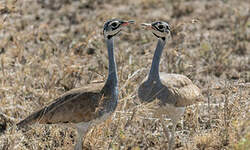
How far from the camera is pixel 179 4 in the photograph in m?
10.3

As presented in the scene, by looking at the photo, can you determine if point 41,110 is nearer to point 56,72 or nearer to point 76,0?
point 56,72

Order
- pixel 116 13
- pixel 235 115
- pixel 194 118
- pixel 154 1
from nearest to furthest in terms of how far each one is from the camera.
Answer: pixel 235 115, pixel 194 118, pixel 116 13, pixel 154 1

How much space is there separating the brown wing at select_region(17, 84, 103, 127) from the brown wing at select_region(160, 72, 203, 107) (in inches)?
30.7

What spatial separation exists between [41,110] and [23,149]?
1.40 ft

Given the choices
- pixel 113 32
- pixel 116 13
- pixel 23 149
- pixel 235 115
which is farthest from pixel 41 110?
pixel 116 13

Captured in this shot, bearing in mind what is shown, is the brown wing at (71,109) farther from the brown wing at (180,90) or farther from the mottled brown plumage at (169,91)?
the brown wing at (180,90)

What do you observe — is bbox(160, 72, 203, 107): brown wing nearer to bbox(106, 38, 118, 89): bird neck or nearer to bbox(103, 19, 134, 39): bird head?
bbox(106, 38, 118, 89): bird neck

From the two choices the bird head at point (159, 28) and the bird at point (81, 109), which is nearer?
the bird at point (81, 109)

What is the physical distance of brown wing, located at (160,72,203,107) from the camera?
4.92 meters

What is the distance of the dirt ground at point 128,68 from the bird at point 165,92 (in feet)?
0.44

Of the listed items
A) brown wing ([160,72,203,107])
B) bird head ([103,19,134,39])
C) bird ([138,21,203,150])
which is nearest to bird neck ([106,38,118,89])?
bird head ([103,19,134,39])

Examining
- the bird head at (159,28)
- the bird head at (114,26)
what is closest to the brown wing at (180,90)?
the bird head at (159,28)

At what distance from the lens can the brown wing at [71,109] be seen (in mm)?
4500

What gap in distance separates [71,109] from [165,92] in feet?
3.25
